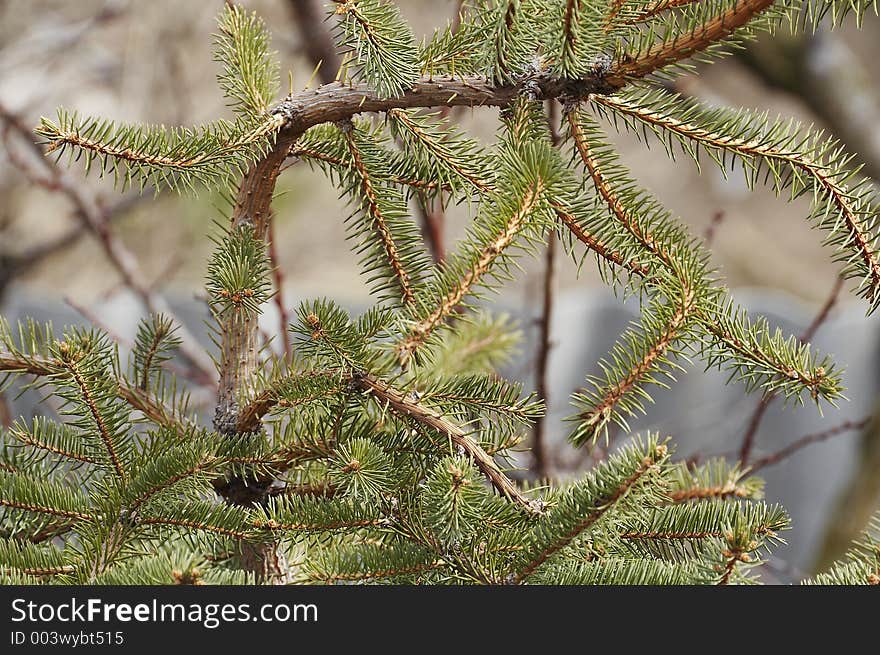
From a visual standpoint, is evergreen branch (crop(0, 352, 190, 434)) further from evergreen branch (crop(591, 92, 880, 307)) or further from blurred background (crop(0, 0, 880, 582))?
evergreen branch (crop(591, 92, 880, 307))

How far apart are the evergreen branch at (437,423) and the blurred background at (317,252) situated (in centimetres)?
11

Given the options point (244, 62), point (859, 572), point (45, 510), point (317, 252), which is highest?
point (317, 252)

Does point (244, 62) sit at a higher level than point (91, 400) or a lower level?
higher

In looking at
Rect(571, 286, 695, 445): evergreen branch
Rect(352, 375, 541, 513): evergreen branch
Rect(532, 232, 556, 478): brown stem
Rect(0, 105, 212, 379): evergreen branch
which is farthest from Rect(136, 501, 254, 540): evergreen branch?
Rect(0, 105, 212, 379): evergreen branch

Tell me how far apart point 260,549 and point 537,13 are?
0.38 metres

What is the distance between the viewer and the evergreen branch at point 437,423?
1.67 feet

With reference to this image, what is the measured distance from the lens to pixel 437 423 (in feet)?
1.68

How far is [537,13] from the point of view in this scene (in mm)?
471

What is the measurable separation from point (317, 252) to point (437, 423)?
4.15 meters

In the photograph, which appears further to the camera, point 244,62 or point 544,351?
point 544,351

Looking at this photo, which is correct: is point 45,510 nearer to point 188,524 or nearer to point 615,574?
point 188,524

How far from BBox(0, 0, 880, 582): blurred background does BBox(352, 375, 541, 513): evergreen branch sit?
0.35 ft

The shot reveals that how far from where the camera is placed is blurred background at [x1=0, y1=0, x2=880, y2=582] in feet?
4.09

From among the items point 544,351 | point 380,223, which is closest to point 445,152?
point 380,223
